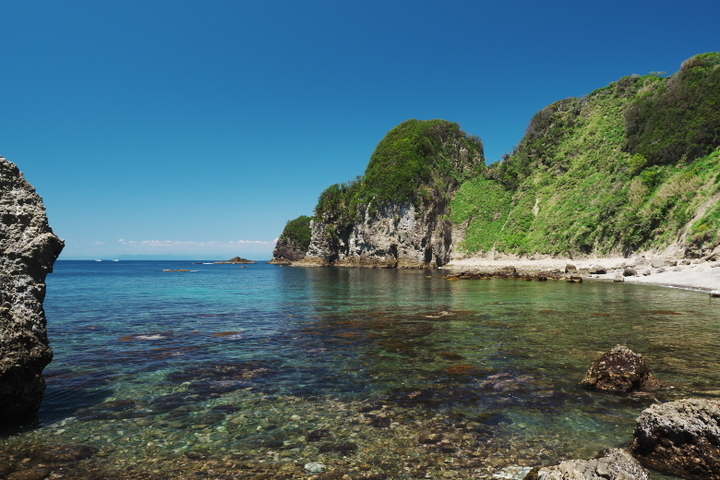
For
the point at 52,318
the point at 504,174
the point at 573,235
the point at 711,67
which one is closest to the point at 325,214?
the point at 504,174

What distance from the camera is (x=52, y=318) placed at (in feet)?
62.8

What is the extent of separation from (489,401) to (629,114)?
264ft

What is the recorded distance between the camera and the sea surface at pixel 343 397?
5.41 metres

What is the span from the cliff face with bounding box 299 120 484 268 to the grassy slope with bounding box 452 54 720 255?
7.72m

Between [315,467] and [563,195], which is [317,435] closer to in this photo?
[315,467]

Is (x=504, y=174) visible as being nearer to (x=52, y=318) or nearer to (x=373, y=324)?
(x=373, y=324)

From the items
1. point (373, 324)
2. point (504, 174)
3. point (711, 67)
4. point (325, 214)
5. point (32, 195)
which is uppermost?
point (711, 67)

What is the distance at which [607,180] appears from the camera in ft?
210

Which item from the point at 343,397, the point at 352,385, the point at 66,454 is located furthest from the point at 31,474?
the point at 352,385

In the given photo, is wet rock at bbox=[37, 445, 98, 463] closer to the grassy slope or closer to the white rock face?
the grassy slope

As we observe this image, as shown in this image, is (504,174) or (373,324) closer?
(373,324)

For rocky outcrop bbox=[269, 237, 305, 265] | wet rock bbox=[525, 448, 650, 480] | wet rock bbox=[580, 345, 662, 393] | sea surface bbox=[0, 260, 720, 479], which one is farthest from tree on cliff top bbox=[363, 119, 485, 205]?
wet rock bbox=[525, 448, 650, 480]

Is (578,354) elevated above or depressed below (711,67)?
below

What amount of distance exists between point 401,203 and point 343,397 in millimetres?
87414
